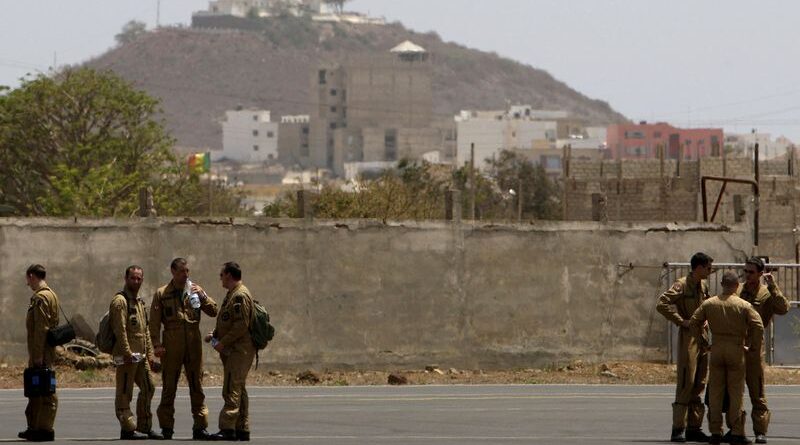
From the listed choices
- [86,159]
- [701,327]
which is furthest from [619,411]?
[86,159]

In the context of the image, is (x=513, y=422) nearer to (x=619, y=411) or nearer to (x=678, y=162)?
(x=619, y=411)

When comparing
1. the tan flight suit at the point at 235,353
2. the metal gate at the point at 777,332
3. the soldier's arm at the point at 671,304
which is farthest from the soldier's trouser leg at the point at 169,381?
the metal gate at the point at 777,332

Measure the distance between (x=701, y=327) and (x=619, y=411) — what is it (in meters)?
3.98

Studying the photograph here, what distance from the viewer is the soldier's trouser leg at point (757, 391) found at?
1744 cm

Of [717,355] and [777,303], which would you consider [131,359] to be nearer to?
[717,355]

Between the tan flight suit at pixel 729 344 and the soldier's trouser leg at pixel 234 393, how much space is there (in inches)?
162

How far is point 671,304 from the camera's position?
704 inches

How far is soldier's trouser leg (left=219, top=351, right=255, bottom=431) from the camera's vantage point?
17.0m

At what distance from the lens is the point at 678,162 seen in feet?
256

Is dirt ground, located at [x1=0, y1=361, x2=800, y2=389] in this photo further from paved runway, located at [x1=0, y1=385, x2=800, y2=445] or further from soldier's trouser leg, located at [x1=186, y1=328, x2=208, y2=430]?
soldier's trouser leg, located at [x1=186, y1=328, x2=208, y2=430]

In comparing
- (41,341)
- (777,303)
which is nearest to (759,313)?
(777,303)

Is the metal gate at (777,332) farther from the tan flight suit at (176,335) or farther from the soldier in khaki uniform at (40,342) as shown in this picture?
the soldier in khaki uniform at (40,342)

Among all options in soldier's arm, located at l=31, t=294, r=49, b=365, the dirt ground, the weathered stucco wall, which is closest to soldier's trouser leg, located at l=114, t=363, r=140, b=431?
soldier's arm, located at l=31, t=294, r=49, b=365

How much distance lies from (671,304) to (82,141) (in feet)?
159
